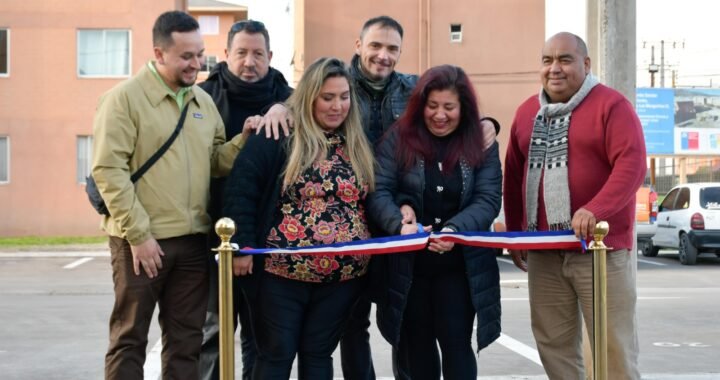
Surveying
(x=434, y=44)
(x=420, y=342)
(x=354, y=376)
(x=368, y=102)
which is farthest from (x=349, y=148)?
(x=434, y=44)

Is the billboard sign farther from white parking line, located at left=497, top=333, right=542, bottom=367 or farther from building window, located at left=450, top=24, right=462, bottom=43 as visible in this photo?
white parking line, located at left=497, top=333, right=542, bottom=367

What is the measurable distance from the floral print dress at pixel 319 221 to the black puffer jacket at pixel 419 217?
0.16 meters

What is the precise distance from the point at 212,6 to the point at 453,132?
2082 inches

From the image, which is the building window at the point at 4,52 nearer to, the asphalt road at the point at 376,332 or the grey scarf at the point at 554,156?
the asphalt road at the point at 376,332

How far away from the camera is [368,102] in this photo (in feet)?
18.5

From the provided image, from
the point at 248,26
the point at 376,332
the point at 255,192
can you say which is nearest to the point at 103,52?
the point at 376,332

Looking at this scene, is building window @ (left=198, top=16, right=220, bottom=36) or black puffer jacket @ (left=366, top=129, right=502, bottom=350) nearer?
black puffer jacket @ (left=366, top=129, right=502, bottom=350)

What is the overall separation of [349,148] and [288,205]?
0.45m

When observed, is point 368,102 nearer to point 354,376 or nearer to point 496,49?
point 354,376

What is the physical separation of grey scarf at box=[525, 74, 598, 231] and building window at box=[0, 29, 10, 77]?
2477cm

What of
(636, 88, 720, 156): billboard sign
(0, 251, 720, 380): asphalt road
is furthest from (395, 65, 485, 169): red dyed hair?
(636, 88, 720, 156): billboard sign

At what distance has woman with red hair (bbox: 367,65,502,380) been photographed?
4.95 meters

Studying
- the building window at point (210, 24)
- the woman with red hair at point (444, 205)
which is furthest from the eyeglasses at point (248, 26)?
the building window at point (210, 24)

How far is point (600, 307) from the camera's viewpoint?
4.65 m
